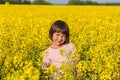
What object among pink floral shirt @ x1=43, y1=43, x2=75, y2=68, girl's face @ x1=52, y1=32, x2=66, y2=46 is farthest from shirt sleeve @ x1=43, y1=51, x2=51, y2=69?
girl's face @ x1=52, y1=32, x2=66, y2=46

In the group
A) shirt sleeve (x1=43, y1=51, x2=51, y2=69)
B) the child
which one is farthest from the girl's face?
shirt sleeve (x1=43, y1=51, x2=51, y2=69)

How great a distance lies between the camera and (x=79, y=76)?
397 centimetres

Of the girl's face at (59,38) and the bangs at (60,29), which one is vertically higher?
the bangs at (60,29)

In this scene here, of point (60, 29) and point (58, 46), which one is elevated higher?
point (60, 29)

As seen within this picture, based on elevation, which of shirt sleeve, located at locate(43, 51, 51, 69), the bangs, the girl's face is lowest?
shirt sleeve, located at locate(43, 51, 51, 69)

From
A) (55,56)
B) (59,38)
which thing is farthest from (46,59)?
(59,38)

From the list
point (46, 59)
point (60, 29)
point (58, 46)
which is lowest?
point (46, 59)

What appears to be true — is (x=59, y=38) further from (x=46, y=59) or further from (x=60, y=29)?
(x=46, y=59)

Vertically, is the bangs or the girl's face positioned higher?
the bangs

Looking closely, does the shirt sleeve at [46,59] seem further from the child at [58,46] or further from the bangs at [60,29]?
the bangs at [60,29]

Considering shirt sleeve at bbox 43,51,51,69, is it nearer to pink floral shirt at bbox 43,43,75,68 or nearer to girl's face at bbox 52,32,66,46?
pink floral shirt at bbox 43,43,75,68

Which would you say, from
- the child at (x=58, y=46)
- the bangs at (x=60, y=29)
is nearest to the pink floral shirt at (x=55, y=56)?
the child at (x=58, y=46)

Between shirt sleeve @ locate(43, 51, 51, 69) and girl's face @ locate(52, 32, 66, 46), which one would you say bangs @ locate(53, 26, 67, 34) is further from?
shirt sleeve @ locate(43, 51, 51, 69)

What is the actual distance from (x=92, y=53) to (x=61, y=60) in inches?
16.7
